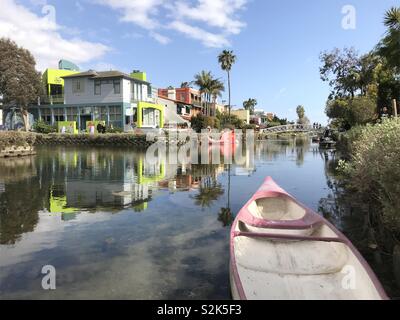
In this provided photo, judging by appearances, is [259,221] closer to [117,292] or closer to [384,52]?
Result: [117,292]

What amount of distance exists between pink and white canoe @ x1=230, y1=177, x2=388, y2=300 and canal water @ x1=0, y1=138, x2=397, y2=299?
0.73 meters

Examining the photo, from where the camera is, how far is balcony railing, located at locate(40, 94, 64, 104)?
5250 cm

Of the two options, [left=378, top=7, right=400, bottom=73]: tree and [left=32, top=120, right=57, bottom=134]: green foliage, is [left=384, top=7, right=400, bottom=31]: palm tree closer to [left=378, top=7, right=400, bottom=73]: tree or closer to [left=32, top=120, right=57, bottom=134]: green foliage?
[left=378, top=7, right=400, bottom=73]: tree

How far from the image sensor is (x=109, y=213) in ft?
37.7

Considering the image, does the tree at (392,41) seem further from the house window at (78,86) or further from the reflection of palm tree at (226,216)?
the house window at (78,86)

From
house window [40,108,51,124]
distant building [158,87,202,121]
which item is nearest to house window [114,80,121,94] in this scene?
house window [40,108,51,124]

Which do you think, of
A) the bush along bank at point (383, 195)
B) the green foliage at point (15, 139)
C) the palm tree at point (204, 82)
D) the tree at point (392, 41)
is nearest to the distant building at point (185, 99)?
the palm tree at point (204, 82)

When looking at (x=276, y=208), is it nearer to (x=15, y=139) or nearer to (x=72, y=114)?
(x=15, y=139)

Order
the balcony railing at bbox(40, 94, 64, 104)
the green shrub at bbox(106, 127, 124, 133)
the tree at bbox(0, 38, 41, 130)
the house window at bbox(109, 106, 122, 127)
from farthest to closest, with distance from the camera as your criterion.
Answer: the balcony railing at bbox(40, 94, 64, 104) < the house window at bbox(109, 106, 122, 127) < the tree at bbox(0, 38, 41, 130) < the green shrub at bbox(106, 127, 124, 133)

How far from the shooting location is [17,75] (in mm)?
47656

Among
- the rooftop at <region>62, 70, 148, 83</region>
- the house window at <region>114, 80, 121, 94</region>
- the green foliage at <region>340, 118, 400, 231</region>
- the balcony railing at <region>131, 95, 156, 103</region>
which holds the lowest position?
the green foliage at <region>340, 118, 400, 231</region>

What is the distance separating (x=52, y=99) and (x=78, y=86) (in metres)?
→ 4.93

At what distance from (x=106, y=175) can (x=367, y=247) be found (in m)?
14.7

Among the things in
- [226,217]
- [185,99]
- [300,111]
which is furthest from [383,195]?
[300,111]
